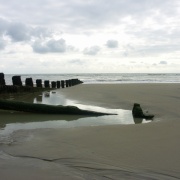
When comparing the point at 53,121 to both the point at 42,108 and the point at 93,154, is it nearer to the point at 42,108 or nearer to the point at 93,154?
the point at 42,108

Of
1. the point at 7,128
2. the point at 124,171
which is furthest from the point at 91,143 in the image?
the point at 7,128

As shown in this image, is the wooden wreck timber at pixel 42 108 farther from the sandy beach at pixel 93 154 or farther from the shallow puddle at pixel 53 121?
the sandy beach at pixel 93 154

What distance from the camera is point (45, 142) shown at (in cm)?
612

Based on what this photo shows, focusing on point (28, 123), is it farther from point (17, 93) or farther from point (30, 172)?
point (17, 93)

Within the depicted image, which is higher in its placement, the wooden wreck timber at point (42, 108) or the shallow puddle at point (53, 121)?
the wooden wreck timber at point (42, 108)

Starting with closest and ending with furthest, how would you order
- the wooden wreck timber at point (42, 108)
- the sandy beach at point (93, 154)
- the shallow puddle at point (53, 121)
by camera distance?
the sandy beach at point (93, 154), the shallow puddle at point (53, 121), the wooden wreck timber at point (42, 108)

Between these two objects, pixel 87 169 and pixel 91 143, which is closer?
pixel 87 169

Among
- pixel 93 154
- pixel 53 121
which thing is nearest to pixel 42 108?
pixel 53 121

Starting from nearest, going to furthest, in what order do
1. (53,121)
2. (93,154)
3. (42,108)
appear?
1. (93,154)
2. (53,121)
3. (42,108)

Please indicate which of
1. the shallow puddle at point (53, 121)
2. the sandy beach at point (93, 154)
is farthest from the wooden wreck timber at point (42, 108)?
the sandy beach at point (93, 154)

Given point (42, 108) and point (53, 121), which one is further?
point (42, 108)

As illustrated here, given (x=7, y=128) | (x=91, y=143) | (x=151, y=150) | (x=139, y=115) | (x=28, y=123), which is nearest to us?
(x=151, y=150)

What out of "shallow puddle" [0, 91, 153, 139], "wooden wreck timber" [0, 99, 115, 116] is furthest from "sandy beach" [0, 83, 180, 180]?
"wooden wreck timber" [0, 99, 115, 116]

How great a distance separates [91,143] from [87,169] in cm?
155
